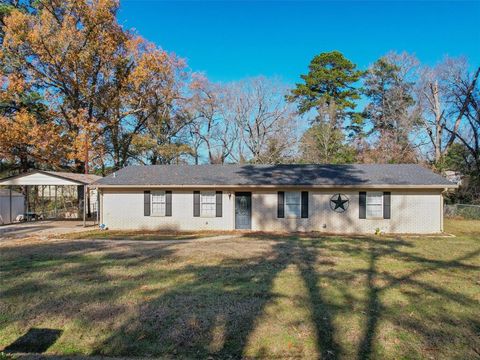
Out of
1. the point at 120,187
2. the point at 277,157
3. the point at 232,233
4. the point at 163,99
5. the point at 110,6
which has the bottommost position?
the point at 232,233

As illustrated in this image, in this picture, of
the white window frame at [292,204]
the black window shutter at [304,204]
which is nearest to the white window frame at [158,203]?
the white window frame at [292,204]

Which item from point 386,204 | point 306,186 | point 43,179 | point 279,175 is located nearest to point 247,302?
point 306,186

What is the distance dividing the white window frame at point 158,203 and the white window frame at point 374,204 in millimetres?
9239

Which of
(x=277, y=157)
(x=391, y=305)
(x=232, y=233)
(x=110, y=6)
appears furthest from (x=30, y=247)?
(x=277, y=157)

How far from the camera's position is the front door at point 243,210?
1669 cm

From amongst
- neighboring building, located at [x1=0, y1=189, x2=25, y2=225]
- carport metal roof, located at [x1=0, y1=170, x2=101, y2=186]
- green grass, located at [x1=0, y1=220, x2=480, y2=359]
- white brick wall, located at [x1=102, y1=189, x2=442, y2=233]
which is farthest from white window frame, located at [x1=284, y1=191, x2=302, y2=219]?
neighboring building, located at [x1=0, y1=189, x2=25, y2=225]

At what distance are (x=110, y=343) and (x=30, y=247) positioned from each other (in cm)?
898

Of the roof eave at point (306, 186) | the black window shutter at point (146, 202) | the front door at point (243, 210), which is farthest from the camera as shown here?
the black window shutter at point (146, 202)

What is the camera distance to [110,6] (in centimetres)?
2377

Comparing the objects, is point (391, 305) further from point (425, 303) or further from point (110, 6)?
point (110, 6)

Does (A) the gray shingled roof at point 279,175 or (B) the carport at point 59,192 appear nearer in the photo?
(A) the gray shingled roof at point 279,175

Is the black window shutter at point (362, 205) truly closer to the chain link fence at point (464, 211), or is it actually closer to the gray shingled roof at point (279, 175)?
the gray shingled roof at point (279, 175)

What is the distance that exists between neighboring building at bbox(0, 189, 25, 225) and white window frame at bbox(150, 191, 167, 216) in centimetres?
→ 958

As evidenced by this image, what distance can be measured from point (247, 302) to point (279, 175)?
469 inches
